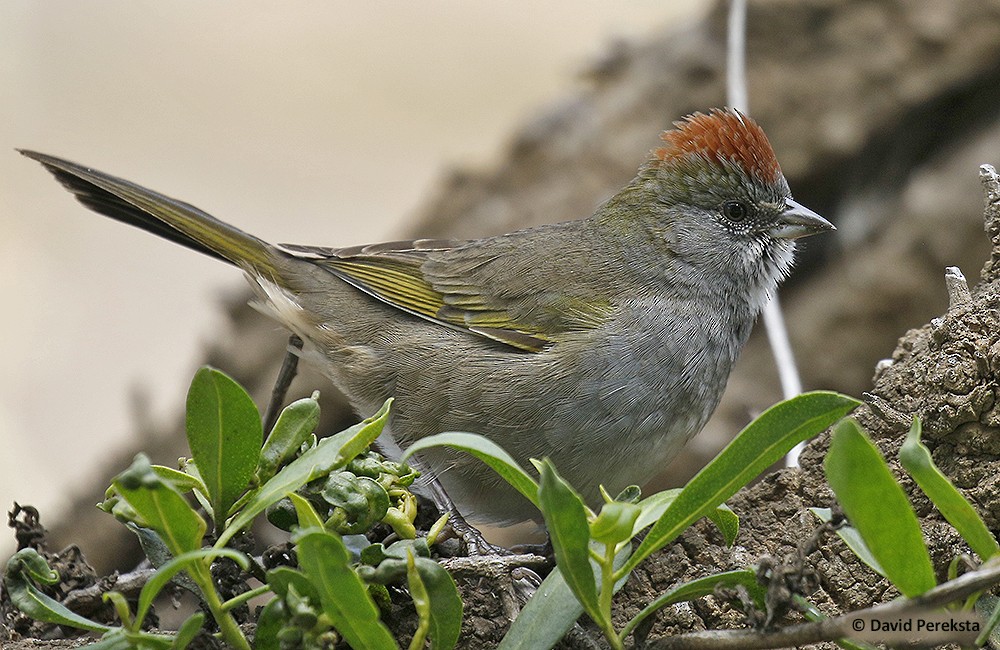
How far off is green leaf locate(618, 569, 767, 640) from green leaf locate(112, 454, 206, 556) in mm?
681

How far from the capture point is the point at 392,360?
3471 mm

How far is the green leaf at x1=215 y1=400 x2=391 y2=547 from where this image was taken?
67.2 inches

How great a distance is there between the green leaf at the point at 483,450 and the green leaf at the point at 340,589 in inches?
6.5

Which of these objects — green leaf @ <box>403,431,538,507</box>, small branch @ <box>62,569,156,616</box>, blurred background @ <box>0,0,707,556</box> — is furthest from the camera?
blurred background @ <box>0,0,707,556</box>

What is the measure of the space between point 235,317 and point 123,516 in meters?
3.57

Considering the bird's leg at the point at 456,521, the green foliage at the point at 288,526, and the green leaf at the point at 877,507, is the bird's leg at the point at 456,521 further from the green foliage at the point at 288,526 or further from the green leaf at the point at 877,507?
the green leaf at the point at 877,507

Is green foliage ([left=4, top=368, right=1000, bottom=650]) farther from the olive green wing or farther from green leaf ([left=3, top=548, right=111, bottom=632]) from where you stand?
the olive green wing

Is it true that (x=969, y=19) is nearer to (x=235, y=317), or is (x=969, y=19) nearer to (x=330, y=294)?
(x=330, y=294)

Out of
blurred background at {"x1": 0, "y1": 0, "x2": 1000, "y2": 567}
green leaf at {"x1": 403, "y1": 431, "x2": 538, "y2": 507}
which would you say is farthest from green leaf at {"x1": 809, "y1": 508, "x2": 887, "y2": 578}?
blurred background at {"x1": 0, "y1": 0, "x2": 1000, "y2": 567}

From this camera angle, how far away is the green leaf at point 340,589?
149 centimetres

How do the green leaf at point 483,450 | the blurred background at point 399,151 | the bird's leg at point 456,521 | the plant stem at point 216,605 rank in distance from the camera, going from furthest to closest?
the blurred background at point 399,151 → the bird's leg at point 456,521 → the plant stem at point 216,605 → the green leaf at point 483,450

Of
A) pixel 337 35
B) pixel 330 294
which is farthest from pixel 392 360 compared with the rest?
pixel 337 35

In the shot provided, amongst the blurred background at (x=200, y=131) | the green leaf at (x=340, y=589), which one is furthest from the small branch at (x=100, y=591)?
the blurred background at (x=200, y=131)

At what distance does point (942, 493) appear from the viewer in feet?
5.31
